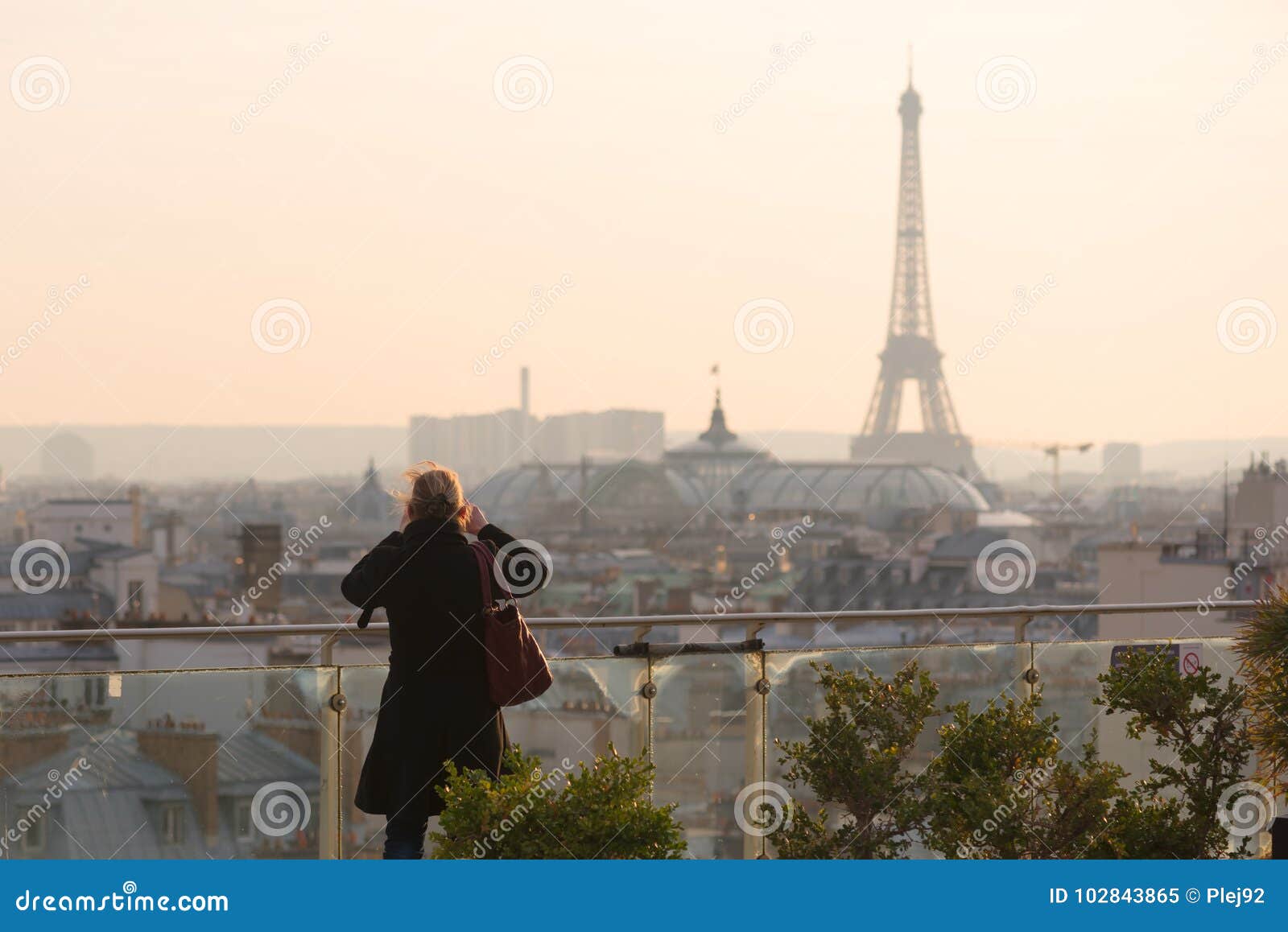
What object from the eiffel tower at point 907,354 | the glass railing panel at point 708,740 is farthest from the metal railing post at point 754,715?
the eiffel tower at point 907,354

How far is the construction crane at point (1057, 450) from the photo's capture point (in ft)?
383

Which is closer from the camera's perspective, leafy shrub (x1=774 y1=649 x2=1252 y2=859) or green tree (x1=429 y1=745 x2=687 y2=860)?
green tree (x1=429 y1=745 x2=687 y2=860)

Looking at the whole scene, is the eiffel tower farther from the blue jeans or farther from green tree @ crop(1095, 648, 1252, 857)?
the blue jeans

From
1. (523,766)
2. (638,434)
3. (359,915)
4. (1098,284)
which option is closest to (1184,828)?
(523,766)

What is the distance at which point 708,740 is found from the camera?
528 cm

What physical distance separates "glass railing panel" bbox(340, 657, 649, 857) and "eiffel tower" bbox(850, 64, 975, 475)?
290 ft

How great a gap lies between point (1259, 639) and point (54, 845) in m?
3.96

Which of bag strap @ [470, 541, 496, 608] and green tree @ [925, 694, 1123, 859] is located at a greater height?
bag strap @ [470, 541, 496, 608]

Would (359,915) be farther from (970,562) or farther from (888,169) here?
(888,169)

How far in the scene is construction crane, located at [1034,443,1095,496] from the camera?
117 metres

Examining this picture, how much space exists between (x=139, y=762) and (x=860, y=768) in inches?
89.5

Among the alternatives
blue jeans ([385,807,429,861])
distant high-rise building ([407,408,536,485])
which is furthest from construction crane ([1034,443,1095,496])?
blue jeans ([385,807,429,861])

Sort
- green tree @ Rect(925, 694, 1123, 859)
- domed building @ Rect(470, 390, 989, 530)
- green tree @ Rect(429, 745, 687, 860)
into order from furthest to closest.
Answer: domed building @ Rect(470, 390, 989, 530)
green tree @ Rect(925, 694, 1123, 859)
green tree @ Rect(429, 745, 687, 860)

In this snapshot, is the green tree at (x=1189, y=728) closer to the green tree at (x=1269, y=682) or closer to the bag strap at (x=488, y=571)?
the green tree at (x=1269, y=682)
